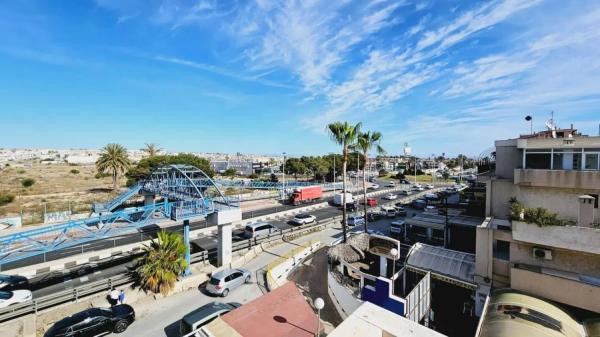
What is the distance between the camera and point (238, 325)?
33.3 feet

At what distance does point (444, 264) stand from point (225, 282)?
13415mm

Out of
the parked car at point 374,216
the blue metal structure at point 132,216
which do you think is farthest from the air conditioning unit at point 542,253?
the parked car at point 374,216

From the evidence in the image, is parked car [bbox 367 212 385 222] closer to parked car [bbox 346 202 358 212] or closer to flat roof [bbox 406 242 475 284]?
parked car [bbox 346 202 358 212]

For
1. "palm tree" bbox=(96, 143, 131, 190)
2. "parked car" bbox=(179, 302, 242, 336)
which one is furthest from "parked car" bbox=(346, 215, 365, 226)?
"palm tree" bbox=(96, 143, 131, 190)

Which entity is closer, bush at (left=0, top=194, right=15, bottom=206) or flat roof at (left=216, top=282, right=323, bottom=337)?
flat roof at (left=216, top=282, right=323, bottom=337)

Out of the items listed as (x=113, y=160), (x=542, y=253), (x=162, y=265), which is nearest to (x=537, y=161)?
(x=542, y=253)

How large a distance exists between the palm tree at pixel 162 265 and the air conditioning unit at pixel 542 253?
20135 millimetres

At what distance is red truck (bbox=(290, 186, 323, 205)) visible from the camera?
154 ft

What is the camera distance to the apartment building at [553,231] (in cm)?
1248

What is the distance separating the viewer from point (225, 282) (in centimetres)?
1717

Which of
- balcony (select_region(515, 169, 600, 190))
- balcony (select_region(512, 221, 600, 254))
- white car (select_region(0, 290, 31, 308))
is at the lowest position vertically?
→ white car (select_region(0, 290, 31, 308))

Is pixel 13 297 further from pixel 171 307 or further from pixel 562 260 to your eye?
pixel 562 260

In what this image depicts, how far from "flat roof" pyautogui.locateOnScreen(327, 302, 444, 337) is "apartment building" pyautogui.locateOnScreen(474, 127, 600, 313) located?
30.8 ft

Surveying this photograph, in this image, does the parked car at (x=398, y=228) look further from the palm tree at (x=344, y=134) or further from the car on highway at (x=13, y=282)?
the car on highway at (x=13, y=282)
